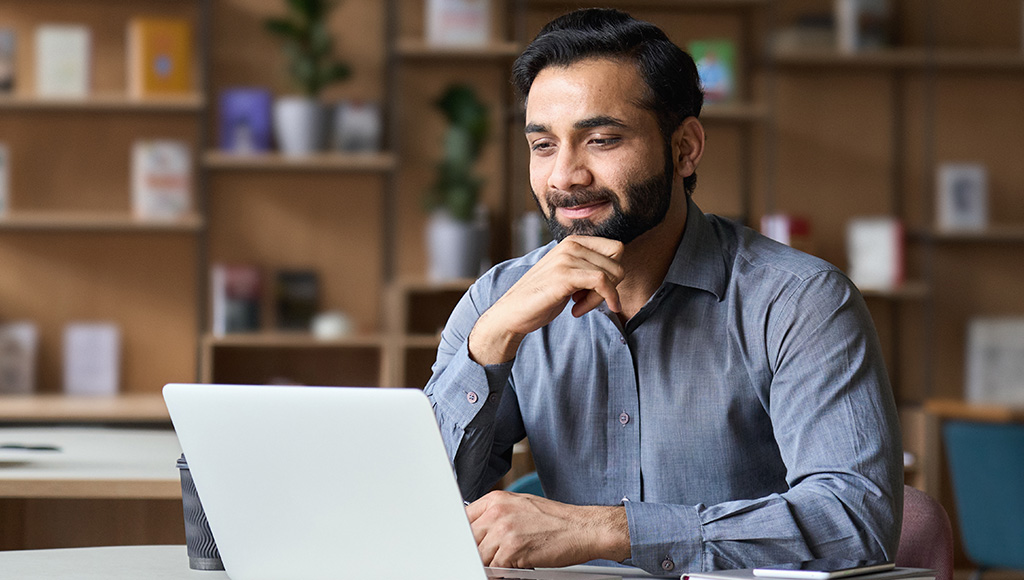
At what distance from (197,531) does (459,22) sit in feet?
10.6

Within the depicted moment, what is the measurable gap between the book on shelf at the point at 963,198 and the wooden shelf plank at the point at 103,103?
280 cm

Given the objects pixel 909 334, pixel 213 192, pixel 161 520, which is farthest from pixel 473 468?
pixel 909 334

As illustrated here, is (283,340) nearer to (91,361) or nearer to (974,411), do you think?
(91,361)

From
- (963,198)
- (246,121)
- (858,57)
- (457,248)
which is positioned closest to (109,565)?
(457,248)

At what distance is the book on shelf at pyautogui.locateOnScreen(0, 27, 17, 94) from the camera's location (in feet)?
13.4

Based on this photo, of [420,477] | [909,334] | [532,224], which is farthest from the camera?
[909,334]

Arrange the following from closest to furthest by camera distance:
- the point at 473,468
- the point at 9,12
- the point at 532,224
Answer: the point at 473,468 < the point at 532,224 < the point at 9,12

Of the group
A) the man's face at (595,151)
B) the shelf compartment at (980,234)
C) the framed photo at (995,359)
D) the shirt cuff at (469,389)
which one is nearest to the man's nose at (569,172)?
the man's face at (595,151)

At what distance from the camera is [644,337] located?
150 centimetres

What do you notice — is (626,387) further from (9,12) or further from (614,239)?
(9,12)

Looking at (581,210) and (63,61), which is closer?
(581,210)

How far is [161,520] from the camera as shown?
1.86 m

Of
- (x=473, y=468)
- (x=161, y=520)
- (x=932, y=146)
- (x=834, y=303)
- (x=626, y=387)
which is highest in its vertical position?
(x=932, y=146)

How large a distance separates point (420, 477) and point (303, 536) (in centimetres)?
16
